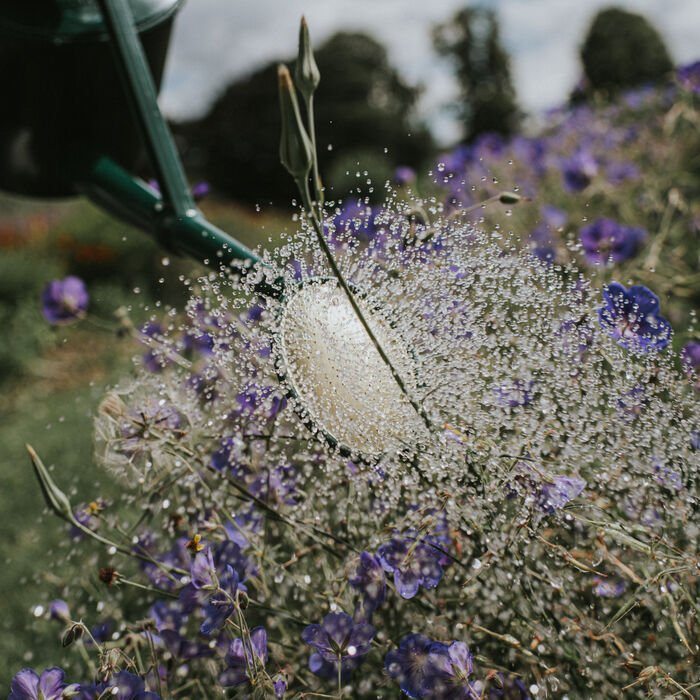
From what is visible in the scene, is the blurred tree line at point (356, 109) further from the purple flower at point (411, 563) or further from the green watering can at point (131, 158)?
the purple flower at point (411, 563)

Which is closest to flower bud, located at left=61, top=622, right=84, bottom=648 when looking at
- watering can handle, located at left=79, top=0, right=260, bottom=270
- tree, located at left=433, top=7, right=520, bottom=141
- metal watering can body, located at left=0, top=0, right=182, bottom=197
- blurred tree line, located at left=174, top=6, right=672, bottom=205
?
watering can handle, located at left=79, top=0, right=260, bottom=270

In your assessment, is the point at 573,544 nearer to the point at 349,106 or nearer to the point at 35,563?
the point at 35,563

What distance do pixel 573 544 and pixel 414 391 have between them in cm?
22

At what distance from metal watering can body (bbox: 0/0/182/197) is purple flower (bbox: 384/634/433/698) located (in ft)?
2.70

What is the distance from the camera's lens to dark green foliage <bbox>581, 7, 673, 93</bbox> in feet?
27.4

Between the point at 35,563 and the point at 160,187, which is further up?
the point at 160,187

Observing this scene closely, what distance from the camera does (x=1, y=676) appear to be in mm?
1141

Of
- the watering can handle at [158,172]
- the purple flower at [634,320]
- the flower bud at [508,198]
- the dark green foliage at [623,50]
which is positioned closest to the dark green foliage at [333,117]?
the dark green foliage at [623,50]

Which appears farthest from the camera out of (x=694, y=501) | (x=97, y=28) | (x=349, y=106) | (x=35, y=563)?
(x=349, y=106)

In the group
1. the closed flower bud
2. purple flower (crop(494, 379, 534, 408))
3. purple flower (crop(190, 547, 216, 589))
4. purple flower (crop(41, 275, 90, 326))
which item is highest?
purple flower (crop(494, 379, 534, 408))

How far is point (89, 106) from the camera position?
1.21 meters

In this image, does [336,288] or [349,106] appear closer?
[336,288]

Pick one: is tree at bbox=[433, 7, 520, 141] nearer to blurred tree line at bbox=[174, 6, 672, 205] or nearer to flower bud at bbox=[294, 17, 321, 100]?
blurred tree line at bbox=[174, 6, 672, 205]

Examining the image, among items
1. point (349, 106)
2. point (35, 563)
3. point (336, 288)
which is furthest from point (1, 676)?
point (349, 106)
